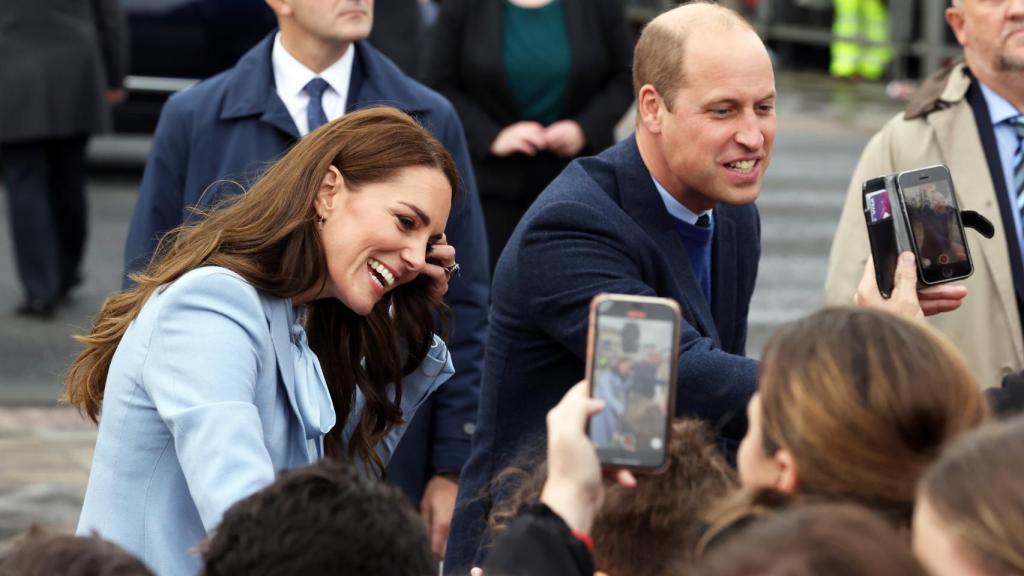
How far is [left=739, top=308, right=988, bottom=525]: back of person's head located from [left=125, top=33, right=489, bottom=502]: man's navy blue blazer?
2356mm

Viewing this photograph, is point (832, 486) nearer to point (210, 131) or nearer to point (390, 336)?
point (390, 336)

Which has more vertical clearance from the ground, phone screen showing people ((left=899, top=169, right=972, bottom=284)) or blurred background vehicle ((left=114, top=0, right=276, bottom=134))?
phone screen showing people ((left=899, top=169, right=972, bottom=284))

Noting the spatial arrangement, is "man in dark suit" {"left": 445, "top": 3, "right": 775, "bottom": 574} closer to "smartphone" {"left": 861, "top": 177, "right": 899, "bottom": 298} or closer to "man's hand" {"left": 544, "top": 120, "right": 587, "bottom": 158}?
"smartphone" {"left": 861, "top": 177, "right": 899, "bottom": 298}

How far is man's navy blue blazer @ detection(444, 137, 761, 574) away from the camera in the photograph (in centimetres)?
345

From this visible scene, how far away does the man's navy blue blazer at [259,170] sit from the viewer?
4.73 m

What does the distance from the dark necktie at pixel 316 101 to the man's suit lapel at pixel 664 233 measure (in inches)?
54.2

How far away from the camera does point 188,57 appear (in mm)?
11305

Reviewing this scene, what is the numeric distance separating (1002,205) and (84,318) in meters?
5.41

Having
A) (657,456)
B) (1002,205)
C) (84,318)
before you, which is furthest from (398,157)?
(84,318)

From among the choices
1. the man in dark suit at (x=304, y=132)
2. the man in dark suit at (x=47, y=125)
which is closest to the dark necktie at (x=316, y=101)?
the man in dark suit at (x=304, y=132)

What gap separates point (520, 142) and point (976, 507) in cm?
454

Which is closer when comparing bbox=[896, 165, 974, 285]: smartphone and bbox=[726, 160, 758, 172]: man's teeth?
bbox=[896, 165, 974, 285]: smartphone

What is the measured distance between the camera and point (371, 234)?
11.1 ft

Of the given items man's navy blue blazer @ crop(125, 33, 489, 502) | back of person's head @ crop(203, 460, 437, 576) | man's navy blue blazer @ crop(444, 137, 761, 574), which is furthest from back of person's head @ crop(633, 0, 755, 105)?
back of person's head @ crop(203, 460, 437, 576)
